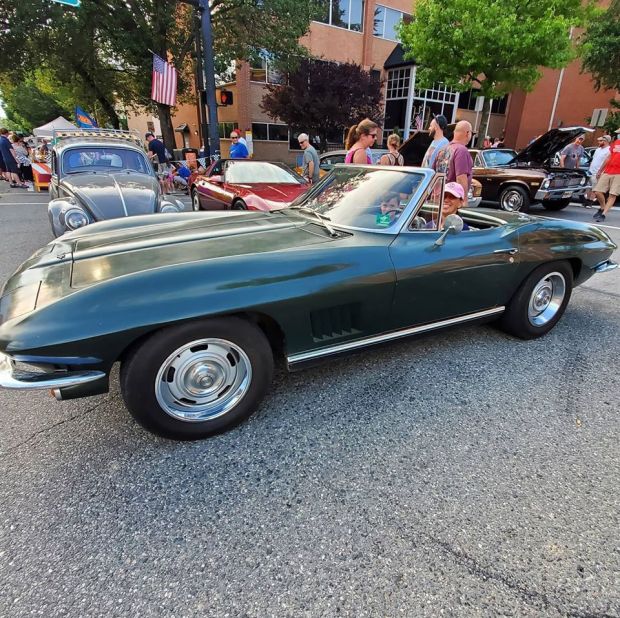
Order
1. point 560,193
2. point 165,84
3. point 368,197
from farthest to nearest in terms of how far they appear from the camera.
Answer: point 165,84 → point 560,193 → point 368,197

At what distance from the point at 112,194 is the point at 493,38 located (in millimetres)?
14173

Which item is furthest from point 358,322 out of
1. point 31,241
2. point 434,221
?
point 31,241

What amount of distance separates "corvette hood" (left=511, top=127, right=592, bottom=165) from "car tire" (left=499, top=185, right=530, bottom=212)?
1.33m

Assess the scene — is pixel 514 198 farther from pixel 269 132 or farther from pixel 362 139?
pixel 269 132

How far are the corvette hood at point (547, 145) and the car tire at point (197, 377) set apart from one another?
427 inches

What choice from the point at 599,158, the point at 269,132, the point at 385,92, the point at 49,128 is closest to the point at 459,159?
the point at 599,158

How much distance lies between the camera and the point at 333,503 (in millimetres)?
1907

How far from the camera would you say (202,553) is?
1671mm

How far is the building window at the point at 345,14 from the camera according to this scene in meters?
23.5

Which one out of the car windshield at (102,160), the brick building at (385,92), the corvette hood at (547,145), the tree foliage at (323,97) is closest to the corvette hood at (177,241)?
the car windshield at (102,160)

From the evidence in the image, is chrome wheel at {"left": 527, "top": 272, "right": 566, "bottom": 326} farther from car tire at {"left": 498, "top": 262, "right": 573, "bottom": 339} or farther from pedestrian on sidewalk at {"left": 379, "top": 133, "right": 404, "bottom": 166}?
pedestrian on sidewalk at {"left": 379, "top": 133, "right": 404, "bottom": 166}

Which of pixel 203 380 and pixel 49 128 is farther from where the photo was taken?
pixel 49 128

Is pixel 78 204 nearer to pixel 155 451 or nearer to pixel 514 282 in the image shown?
pixel 155 451

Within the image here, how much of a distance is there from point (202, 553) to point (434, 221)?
2.45 meters
